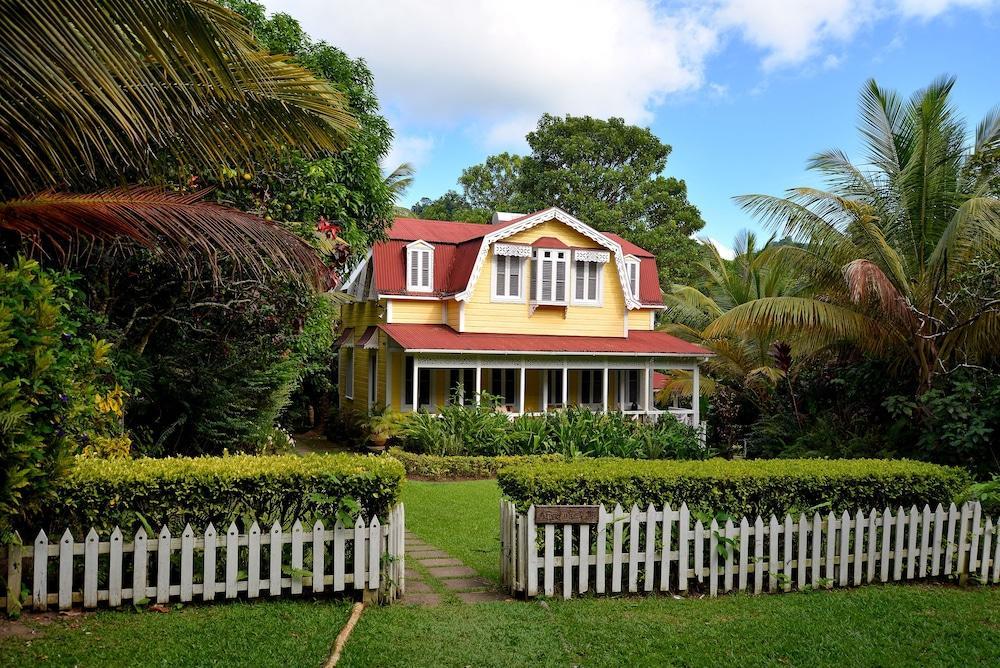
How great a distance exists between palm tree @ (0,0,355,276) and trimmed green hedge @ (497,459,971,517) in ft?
10.7

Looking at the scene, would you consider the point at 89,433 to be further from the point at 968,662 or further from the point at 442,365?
the point at 442,365

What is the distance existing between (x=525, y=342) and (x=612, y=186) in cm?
2229

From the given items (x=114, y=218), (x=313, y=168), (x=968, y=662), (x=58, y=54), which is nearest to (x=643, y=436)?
(x=313, y=168)

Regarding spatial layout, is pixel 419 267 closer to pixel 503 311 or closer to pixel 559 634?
pixel 503 311

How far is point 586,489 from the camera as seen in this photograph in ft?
24.7

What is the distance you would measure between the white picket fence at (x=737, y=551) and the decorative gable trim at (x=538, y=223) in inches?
588

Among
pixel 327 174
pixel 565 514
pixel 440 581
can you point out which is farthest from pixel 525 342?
pixel 565 514

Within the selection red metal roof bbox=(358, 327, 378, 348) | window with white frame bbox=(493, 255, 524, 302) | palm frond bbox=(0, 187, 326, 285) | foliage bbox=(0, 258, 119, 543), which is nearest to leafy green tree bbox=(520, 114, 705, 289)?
window with white frame bbox=(493, 255, 524, 302)

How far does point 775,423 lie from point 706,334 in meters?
3.95

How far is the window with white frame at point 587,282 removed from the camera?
24062 millimetres

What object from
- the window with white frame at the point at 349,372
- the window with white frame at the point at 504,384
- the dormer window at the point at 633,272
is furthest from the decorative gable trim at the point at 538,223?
the window with white frame at the point at 349,372

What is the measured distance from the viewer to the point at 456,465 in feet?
56.7

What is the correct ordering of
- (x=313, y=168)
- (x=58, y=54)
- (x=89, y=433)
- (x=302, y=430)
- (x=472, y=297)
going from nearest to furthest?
(x=58, y=54) → (x=89, y=433) → (x=313, y=168) → (x=472, y=297) → (x=302, y=430)

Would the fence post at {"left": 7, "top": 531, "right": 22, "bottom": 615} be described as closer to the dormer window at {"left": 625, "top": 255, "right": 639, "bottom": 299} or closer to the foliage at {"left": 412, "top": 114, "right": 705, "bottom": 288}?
the dormer window at {"left": 625, "top": 255, "right": 639, "bottom": 299}
